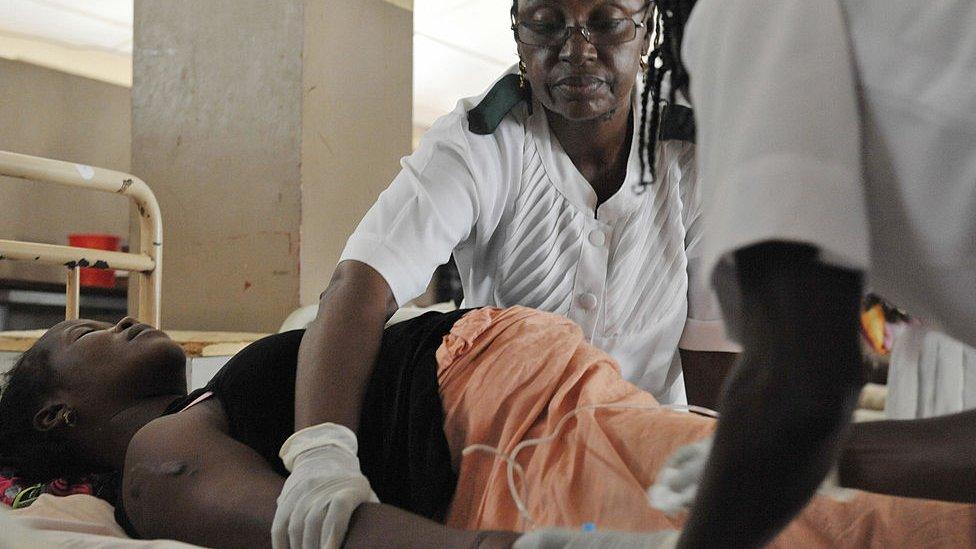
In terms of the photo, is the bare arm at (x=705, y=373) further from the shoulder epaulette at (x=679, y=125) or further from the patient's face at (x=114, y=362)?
the patient's face at (x=114, y=362)

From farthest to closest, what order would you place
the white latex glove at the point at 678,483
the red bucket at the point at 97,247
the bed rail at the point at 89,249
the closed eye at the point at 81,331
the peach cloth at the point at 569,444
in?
the red bucket at the point at 97,247
the bed rail at the point at 89,249
the closed eye at the point at 81,331
the peach cloth at the point at 569,444
the white latex glove at the point at 678,483

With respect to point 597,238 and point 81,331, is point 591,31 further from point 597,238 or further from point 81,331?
point 81,331

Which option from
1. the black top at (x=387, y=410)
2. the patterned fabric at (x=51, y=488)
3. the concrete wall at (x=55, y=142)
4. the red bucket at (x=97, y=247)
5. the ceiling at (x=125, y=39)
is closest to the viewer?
the black top at (x=387, y=410)

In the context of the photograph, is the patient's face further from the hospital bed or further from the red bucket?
the red bucket

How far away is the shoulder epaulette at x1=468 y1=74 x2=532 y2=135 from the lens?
1.36 meters

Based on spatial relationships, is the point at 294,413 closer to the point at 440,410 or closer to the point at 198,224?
the point at 440,410

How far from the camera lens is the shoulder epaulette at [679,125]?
4.68 feet

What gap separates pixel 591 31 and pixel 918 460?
87cm

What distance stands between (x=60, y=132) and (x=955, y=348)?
4.84 metres

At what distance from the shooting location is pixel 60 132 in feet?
15.4

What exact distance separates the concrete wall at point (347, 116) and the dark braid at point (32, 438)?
1.02m

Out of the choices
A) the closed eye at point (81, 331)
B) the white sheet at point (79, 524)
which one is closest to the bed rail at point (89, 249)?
the closed eye at point (81, 331)

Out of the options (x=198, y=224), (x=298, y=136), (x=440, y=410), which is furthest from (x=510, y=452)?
(x=198, y=224)

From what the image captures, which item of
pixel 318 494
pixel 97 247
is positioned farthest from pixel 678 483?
pixel 97 247
